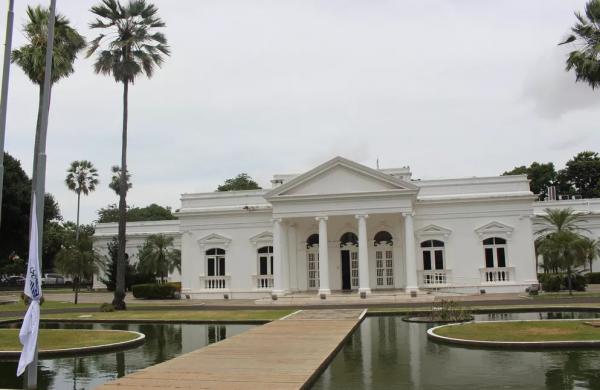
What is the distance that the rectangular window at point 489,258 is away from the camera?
107 feet

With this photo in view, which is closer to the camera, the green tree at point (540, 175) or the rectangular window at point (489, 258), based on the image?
the rectangular window at point (489, 258)

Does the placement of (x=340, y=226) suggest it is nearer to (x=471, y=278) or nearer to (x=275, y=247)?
(x=275, y=247)

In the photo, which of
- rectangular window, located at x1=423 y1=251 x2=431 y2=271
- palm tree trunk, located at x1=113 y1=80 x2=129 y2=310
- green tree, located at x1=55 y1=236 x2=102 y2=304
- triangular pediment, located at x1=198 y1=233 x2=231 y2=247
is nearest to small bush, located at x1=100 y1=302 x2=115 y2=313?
palm tree trunk, located at x1=113 y1=80 x2=129 y2=310

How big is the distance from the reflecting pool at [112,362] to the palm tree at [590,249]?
1904 centimetres

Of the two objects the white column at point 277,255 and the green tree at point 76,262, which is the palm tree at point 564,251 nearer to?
the white column at point 277,255

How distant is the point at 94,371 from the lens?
12.1m

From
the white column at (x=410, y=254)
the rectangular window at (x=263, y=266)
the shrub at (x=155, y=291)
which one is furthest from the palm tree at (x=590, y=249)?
the shrub at (x=155, y=291)

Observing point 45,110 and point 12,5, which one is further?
point 12,5

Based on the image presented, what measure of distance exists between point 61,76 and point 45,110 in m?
18.4

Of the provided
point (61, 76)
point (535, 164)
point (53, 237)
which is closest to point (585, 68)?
point (61, 76)

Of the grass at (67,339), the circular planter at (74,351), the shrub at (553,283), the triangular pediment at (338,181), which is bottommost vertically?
the circular planter at (74,351)

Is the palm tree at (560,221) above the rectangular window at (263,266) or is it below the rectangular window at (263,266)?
above

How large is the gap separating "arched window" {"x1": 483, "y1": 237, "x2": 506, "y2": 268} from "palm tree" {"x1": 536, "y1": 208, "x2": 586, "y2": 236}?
4008 mm

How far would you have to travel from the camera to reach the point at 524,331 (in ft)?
51.5
